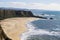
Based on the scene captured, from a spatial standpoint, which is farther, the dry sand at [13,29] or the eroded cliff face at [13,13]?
the eroded cliff face at [13,13]

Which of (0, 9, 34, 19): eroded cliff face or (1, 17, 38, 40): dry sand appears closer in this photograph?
(1, 17, 38, 40): dry sand

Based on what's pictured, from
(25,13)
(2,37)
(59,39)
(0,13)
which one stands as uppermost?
(2,37)

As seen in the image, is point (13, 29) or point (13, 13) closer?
point (13, 29)

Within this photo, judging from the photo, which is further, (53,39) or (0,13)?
(0,13)

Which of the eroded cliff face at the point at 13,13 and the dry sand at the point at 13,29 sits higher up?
the dry sand at the point at 13,29

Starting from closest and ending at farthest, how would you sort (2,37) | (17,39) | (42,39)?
(2,37) → (17,39) → (42,39)

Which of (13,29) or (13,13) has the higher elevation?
(13,29)

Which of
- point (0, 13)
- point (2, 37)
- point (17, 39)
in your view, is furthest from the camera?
point (0, 13)

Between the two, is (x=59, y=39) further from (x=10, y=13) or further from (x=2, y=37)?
(x=10, y=13)

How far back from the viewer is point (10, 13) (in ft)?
212

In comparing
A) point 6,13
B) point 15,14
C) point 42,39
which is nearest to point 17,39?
point 42,39

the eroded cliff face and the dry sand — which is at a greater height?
the dry sand

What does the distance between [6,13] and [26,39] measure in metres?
43.9

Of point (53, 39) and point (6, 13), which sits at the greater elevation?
point (53, 39)
